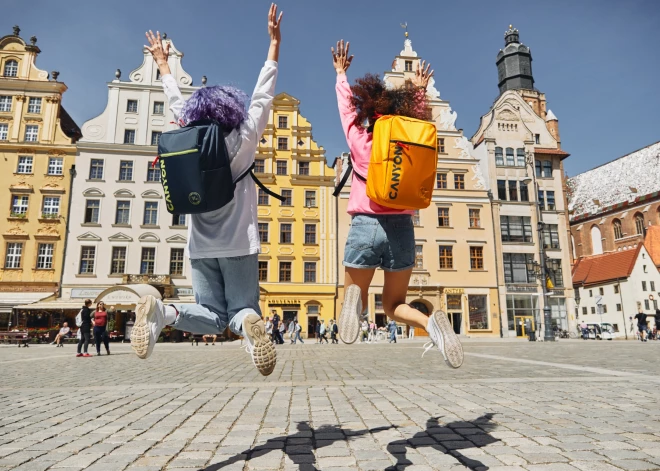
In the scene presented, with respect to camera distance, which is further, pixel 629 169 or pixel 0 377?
pixel 629 169

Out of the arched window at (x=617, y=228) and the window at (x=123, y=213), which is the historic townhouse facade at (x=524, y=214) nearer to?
the arched window at (x=617, y=228)

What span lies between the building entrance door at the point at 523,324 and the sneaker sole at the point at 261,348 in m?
36.1

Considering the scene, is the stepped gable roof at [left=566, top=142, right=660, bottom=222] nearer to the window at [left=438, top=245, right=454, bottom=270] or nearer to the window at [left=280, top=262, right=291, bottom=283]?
the window at [left=438, top=245, right=454, bottom=270]

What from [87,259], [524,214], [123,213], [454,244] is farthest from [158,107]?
[524,214]

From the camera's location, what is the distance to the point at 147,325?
2826 millimetres

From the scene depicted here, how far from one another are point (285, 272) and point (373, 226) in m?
31.5

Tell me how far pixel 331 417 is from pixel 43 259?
32901 mm

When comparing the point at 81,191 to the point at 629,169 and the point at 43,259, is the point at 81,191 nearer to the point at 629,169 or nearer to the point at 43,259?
the point at 43,259

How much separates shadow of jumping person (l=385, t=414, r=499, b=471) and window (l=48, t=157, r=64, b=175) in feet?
115

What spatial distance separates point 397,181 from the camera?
3.11m

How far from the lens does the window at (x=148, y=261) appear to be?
32.8 meters

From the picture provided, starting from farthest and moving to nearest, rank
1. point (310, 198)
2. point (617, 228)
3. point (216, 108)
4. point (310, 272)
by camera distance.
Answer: point (617, 228) < point (310, 198) < point (310, 272) < point (216, 108)

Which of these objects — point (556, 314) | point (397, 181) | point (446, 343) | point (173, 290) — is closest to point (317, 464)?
point (446, 343)

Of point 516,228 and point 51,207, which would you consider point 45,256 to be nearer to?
point 51,207
